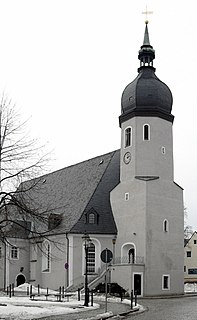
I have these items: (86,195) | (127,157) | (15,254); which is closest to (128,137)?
(127,157)

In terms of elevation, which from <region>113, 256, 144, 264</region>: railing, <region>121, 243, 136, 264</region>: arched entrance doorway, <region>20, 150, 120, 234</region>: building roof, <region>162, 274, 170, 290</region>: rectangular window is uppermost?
<region>20, 150, 120, 234</region>: building roof

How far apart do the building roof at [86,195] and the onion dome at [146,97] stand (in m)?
5.93

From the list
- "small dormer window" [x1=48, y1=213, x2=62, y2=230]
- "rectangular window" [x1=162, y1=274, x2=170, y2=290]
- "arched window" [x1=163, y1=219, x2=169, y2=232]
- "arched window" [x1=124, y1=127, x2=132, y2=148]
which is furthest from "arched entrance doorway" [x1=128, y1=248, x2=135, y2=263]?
"arched window" [x1=124, y1=127, x2=132, y2=148]

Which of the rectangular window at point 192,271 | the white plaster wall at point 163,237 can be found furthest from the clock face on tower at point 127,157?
the rectangular window at point 192,271

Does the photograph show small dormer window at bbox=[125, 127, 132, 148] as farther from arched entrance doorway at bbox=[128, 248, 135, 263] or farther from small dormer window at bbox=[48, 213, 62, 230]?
small dormer window at bbox=[48, 213, 62, 230]

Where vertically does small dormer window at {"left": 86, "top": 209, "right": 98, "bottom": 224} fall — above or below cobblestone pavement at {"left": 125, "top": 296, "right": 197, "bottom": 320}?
above

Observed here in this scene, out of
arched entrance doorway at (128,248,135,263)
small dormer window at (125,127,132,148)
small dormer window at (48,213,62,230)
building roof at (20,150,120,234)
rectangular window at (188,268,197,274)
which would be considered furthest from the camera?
rectangular window at (188,268,197,274)

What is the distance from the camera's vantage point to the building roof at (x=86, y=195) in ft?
163

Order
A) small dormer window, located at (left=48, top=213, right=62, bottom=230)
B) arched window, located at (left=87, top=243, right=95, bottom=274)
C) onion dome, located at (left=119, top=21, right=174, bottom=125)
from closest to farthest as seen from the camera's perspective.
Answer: small dormer window, located at (left=48, top=213, right=62, bottom=230), onion dome, located at (left=119, top=21, right=174, bottom=125), arched window, located at (left=87, top=243, right=95, bottom=274)

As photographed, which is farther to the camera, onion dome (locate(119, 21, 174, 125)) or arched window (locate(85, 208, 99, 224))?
arched window (locate(85, 208, 99, 224))

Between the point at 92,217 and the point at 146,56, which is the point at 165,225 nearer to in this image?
the point at 92,217

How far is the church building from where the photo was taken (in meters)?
45.8

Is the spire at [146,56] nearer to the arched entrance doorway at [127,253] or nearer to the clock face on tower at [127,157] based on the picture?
the clock face on tower at [127,157]

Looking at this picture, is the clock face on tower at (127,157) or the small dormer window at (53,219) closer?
the small dormer window at (53,219)
